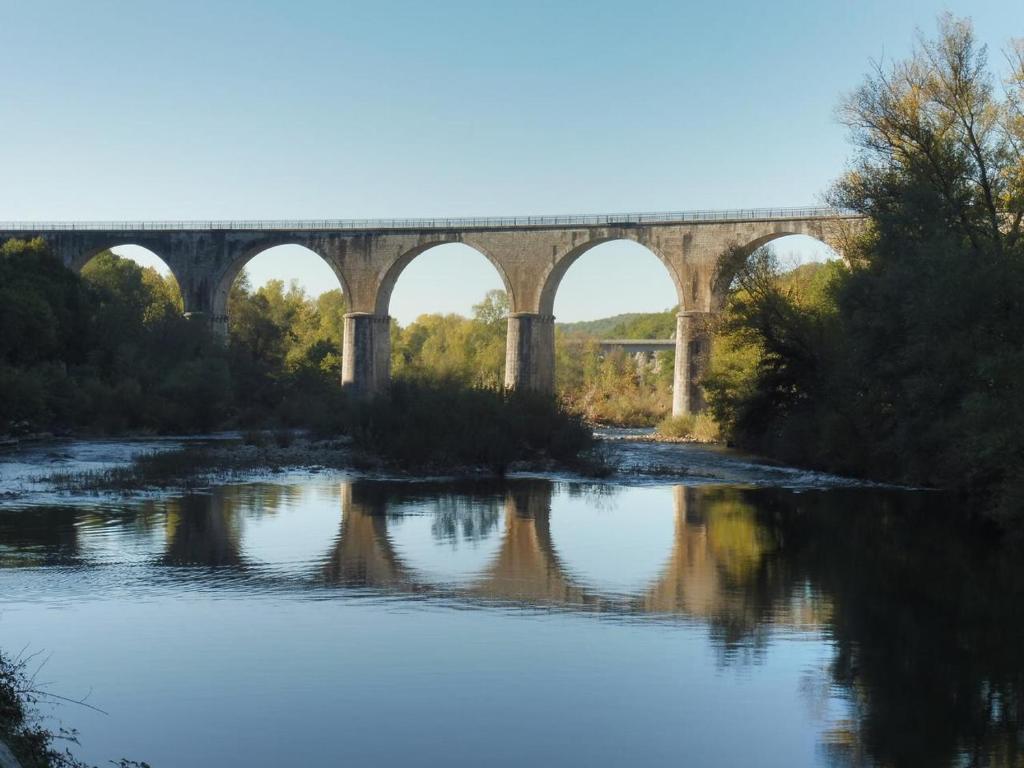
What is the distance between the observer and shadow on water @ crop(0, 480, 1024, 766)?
26.7 ft

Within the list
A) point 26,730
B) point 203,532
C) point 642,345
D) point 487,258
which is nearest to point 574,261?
point 487,258

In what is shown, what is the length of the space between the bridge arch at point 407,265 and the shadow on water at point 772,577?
24.2 m

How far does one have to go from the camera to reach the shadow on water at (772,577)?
813 cm

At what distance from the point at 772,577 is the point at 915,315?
6.00 m

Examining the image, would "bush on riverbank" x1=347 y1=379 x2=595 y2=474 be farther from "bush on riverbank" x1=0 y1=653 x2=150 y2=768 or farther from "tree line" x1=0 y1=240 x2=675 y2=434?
"bush on riverbank" x1=0 y1=653 x2=150 y2=768

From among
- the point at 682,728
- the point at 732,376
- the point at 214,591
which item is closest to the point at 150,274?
the point at 732,376

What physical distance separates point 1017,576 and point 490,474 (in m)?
12.8

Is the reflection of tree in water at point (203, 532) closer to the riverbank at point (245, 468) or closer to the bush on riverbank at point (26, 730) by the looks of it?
the riverbank at point (245, 468)

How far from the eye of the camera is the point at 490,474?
80.3ft

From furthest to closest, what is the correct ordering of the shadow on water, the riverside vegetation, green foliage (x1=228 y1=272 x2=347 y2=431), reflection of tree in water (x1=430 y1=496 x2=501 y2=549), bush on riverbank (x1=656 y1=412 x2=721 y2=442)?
green foliage (x1=228 y1=272 x2=347 y2=431) < bush on riverbank (x1=656 y1=412 x2=721 y2=442) < the riverside vegetation < reflection of tree in water (x1=430 y1=496 x2=501 y2=549) < the shadow on water

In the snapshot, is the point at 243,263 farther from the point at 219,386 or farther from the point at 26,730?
the point at 26,730

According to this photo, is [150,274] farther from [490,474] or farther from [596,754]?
[596,754]

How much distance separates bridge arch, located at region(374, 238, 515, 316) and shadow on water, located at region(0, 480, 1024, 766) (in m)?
24.2

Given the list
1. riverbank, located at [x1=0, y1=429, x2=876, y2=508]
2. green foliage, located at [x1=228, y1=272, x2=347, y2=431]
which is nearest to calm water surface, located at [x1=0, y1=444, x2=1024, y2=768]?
riverbank, located at [x1=0, y1=429, x2=876, y2=508]
